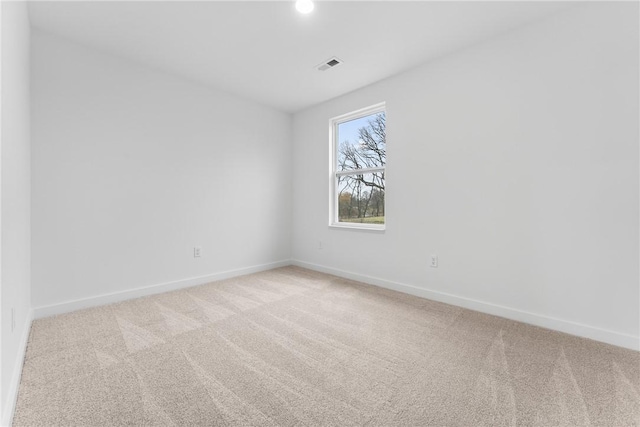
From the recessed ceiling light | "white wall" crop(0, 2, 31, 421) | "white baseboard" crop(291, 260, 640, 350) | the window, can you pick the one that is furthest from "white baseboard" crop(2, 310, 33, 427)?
the window

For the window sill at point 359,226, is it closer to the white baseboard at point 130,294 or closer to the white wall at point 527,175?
the white wall at point 527,175

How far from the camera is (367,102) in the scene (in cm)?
340

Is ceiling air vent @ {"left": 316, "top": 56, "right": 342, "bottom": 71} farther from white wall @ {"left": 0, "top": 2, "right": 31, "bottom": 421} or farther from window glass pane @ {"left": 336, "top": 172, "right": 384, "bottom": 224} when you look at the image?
white wall @ {"left": 0, "top": 2, "right": 31, "bottom": 421}

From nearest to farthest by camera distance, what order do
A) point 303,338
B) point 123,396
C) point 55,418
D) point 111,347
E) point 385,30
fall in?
point 55,418 < point 123,396 < point 111,347 < point 303,338 < point 385,30

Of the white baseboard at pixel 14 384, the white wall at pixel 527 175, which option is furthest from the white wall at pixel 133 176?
the white wall at pixel 527 175

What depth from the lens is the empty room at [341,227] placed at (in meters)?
1.44

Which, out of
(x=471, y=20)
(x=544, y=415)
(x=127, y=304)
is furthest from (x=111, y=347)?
(x=471, y=20)

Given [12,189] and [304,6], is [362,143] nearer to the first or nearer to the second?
[304,6]

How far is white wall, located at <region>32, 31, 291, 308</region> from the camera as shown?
238cm

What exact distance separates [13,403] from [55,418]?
0.26 meters

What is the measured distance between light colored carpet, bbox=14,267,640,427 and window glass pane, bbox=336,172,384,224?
4.40ft

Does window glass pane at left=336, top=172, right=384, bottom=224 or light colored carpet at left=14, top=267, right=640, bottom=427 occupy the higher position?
window glass pane at left=336, top=172, right=384, bottom=224

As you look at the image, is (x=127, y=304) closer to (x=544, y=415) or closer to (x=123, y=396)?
(x=123, y=396)

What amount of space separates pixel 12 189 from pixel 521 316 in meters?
3.61
